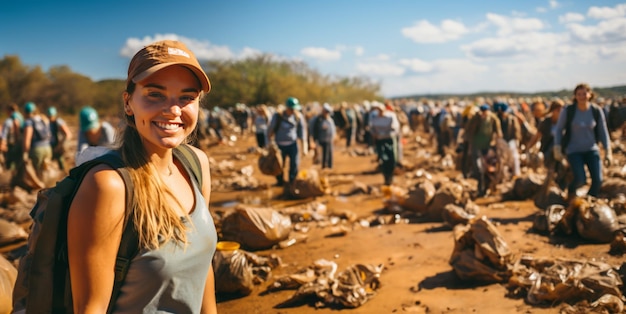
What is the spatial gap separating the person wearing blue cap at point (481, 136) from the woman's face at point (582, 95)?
7.36 ft

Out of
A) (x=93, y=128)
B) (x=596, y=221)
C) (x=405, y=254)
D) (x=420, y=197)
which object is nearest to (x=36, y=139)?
(x=93, y=128)

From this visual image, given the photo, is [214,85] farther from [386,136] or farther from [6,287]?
[6,287]

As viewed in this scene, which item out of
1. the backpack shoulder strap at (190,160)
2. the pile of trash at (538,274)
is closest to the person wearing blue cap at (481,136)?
the pile of trash at (538,274)

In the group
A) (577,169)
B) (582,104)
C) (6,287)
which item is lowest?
(6,287)

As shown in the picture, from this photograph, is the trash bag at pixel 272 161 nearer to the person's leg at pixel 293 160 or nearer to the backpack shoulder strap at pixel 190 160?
the person's leg at pixel 293 160

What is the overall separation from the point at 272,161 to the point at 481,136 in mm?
3780

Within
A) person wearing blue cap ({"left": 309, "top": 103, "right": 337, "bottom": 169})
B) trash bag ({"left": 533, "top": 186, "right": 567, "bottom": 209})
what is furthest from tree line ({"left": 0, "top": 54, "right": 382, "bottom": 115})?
trash bag ({"left": 533, "top": 186, "right": 567, "bottom": 209})

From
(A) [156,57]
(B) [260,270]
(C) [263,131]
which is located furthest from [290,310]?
(C) [263,131]

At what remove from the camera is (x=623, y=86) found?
802cm

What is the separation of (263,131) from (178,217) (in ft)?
39.8

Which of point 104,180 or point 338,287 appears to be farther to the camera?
point 338,287

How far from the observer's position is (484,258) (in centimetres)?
412

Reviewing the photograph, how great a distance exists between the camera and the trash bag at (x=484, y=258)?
13.2 feet

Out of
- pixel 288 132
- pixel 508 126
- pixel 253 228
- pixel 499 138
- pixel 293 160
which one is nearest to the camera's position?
pixel 253 228
